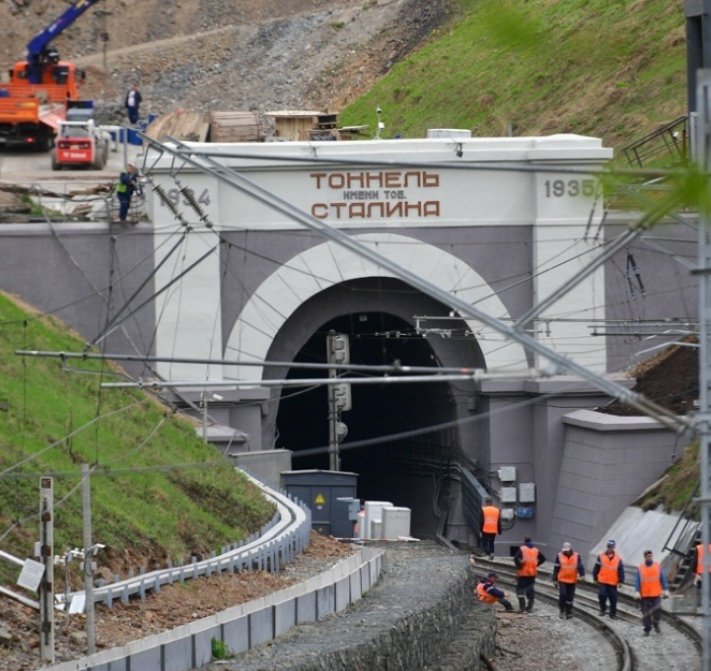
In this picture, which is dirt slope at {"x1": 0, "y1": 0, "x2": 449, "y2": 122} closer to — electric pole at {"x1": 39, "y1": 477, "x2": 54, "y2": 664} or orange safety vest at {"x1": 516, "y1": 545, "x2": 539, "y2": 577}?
orange safety vest at {"x1": 516, "y1": 545, "x2": 539, "y2": 577}

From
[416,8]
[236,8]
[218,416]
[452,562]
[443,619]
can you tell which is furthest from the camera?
[236,8]

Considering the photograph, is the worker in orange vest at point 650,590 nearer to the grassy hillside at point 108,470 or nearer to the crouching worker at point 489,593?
the crouching worker at point 489,593

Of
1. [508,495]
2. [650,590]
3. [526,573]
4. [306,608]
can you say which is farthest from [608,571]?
[508,495]

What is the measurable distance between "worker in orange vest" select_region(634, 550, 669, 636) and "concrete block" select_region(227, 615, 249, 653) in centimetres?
921

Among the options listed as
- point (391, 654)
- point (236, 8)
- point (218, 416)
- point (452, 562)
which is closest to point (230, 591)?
point (391, 654)

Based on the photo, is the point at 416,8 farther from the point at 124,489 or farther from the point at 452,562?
the point at 124,489

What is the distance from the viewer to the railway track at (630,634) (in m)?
24.7

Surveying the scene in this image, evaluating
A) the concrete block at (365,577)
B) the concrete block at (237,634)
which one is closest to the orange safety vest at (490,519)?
the concrete block at (365,577)

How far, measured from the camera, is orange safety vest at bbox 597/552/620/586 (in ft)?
90.7

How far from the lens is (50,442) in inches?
876

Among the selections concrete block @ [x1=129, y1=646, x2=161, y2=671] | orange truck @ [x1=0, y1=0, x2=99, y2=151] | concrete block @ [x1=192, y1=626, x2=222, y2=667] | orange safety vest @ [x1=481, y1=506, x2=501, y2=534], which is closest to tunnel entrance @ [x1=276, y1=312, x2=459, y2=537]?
orange safety vest @ [x1=481, y1=506, x2=501, y2=534]

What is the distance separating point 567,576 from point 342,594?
699cm

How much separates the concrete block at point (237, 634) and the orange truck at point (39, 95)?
4122 cm

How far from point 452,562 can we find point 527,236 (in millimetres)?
12301
